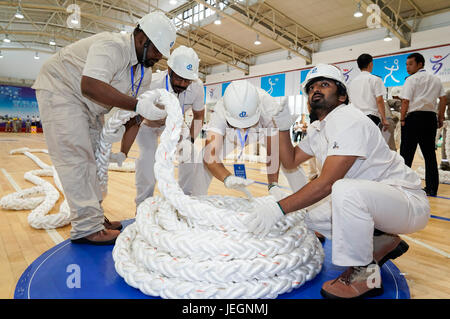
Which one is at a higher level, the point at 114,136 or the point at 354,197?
the point at 114,136

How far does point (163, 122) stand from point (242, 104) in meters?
1.00

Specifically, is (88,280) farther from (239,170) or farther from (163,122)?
(163,122)

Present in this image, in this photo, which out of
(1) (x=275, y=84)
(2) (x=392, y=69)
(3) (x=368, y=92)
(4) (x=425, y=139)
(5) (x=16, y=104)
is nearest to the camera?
(4) (x=425, y=139)

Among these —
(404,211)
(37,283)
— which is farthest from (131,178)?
(404,211)

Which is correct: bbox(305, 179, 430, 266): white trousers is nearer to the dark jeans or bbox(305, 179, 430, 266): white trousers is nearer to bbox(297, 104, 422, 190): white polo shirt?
bbox(297, 104, 422, 190): white polo shirt

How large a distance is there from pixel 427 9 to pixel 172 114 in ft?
37.1

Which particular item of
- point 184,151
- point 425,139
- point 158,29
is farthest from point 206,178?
point 425,139

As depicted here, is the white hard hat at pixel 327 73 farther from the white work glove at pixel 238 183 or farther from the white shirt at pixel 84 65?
the white shirt at pixel 84 65

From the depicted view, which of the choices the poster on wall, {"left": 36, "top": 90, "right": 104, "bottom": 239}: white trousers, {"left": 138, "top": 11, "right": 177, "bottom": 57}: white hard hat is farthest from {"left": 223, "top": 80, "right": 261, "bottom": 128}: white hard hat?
the poster on wall

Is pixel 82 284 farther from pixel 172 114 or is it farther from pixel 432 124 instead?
pixel 432 124

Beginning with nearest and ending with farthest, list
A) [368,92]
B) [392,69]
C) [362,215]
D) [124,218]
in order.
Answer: [362,215], [124,218], [368,92], [392,69]

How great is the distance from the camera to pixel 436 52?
913 cm

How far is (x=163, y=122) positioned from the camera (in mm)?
2436

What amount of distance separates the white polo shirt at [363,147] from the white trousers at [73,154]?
4.50ft
